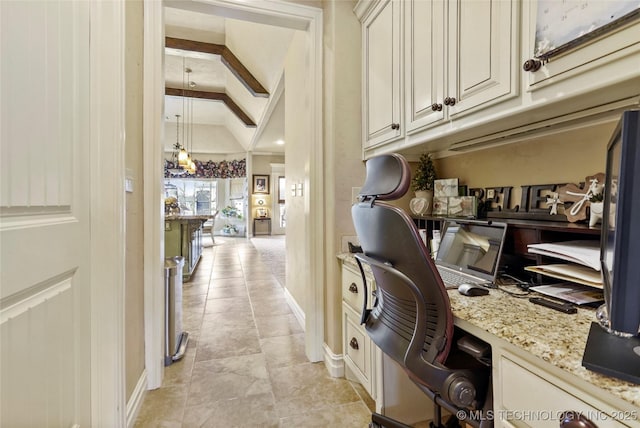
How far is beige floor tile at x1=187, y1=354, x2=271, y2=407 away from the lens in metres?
1.70

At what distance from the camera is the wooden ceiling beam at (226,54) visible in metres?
4.02

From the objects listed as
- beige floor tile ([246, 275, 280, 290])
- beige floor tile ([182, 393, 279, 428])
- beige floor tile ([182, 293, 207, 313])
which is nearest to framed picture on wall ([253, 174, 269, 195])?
beige floor tile ([246, 275, 280, 290])

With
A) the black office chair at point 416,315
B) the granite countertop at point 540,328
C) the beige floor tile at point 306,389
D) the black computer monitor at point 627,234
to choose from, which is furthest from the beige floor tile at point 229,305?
the black computer monitor at point 627,234

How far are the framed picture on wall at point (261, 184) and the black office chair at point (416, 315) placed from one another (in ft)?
28.4

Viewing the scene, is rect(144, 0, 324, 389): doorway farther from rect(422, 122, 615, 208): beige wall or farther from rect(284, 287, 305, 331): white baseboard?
rect(422, 122, 615, 208): beige wall

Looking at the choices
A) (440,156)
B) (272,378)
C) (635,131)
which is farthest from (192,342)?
(635,131)

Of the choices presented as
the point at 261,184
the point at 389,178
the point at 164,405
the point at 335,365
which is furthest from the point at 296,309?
the point at 261,184

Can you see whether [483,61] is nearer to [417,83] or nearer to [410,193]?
[417,83]

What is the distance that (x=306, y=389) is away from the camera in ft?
5.74

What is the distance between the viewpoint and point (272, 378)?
6.12 ft

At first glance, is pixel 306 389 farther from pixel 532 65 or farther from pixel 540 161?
pixel 532 65

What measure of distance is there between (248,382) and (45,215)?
145cm

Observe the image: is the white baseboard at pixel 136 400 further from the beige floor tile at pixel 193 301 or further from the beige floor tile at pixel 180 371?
the beige floor tile at pixel 193 301

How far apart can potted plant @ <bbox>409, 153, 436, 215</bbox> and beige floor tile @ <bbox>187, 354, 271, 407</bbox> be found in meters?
1.45
